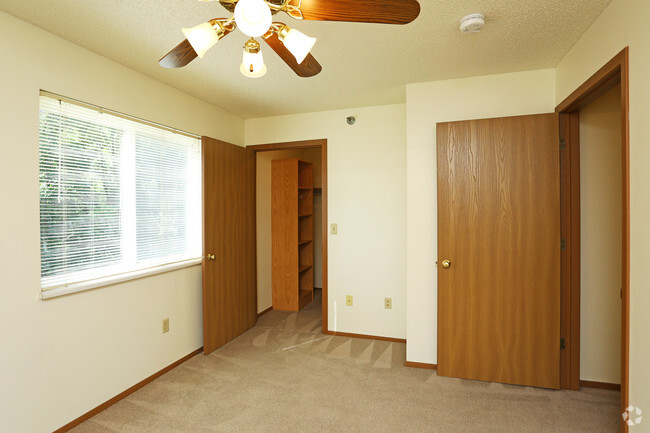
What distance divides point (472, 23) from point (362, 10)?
1074mm

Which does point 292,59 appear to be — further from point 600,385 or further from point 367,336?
point 600,385

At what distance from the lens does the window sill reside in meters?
2.01

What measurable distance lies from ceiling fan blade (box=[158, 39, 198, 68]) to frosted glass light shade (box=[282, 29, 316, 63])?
376 millimetres

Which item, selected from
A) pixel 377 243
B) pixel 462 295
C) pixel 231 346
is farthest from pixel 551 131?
pixel 231 346

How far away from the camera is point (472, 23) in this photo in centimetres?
185

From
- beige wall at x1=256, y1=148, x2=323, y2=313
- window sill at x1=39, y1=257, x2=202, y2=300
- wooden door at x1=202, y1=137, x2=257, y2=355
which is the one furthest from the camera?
beige wall at x1=256, y1=148, x2=323, y2=313

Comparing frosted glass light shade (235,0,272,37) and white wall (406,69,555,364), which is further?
white wall (406,69,555,364)

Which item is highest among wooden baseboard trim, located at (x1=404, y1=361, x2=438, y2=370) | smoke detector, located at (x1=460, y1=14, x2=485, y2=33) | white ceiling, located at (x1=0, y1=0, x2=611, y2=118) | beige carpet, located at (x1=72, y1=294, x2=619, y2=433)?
white ceiling, located at (x1=0, y1=0, x2=611, y2=118)

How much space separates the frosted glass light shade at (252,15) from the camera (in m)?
1.00

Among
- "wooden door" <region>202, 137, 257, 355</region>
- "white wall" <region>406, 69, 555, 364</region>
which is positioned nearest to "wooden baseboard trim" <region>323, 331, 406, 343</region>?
"white wall" <region>406, 69, 555, 364</region>

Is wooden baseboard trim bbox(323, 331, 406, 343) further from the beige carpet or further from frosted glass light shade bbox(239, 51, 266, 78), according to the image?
frosted glass light shade bbox(239, 51, 266, 78)

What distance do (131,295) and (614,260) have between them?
3490mm

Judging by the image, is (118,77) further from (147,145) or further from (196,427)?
(196,427)

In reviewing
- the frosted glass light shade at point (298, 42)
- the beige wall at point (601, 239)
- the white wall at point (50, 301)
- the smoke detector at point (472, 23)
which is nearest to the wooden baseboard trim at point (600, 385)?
the beige wall at point (601, 239)
